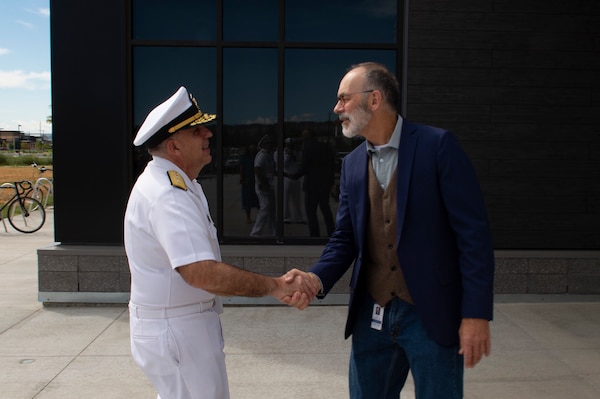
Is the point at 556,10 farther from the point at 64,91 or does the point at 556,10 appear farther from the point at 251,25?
the point at 64,91

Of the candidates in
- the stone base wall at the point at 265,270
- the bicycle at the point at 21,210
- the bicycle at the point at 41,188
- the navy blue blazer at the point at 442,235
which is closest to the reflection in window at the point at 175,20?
the stone base wall at the point at 265,270

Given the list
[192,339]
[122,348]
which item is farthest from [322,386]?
[192,339]

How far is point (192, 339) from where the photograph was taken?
2.34 metres

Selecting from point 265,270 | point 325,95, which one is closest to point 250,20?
point 325,95

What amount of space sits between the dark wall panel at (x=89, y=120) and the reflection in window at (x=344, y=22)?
1.91 metres

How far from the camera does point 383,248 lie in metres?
2.58

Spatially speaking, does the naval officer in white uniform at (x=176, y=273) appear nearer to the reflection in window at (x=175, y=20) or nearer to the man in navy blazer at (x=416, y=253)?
the man in navy blazer at (x=416, y=253)

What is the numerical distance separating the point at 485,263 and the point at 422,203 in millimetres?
326

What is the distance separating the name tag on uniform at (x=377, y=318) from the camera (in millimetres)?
2593

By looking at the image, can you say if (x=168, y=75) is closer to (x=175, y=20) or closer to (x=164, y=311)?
(x=175, y=20)

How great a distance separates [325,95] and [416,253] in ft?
15.2

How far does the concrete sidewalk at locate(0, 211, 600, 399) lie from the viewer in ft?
13.9

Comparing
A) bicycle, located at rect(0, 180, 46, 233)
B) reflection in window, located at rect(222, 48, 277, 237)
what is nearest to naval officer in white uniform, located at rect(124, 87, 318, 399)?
reflection in window, located at rect(222, 48, 277, 237)

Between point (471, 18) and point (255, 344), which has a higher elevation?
point (471, 18)
